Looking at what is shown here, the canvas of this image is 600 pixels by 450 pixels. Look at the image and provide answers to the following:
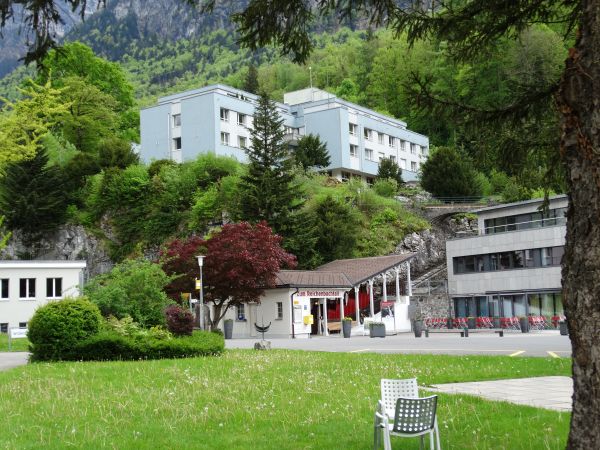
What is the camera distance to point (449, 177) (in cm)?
6825

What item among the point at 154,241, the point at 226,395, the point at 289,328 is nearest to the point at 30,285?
the point at 154,241

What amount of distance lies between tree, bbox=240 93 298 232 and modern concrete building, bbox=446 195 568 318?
495 inches

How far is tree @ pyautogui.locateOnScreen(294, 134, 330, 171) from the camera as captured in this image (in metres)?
68.3

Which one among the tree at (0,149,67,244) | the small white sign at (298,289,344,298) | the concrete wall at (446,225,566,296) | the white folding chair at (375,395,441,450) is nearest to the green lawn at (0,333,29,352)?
the small white sign at (298,289,344,298)

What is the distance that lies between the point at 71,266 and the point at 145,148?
2257cm

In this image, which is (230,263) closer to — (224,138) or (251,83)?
(224,138)

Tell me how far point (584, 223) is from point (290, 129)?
7214cm

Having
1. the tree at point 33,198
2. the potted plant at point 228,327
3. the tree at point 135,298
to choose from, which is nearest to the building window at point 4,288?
the tree at point 33,198

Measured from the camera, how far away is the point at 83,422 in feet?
34.2

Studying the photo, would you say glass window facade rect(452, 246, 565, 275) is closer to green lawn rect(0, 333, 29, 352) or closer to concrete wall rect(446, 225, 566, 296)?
concrete wall rect(446, 225, 566, 296)

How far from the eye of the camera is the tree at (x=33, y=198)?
59.2 meters

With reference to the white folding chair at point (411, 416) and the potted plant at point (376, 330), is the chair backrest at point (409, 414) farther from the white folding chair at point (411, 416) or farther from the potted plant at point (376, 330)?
the potted plant at point (376, 330)

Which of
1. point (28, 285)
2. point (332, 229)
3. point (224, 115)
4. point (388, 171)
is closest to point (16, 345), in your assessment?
point (28, 285)

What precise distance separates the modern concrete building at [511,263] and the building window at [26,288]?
1123 inches
